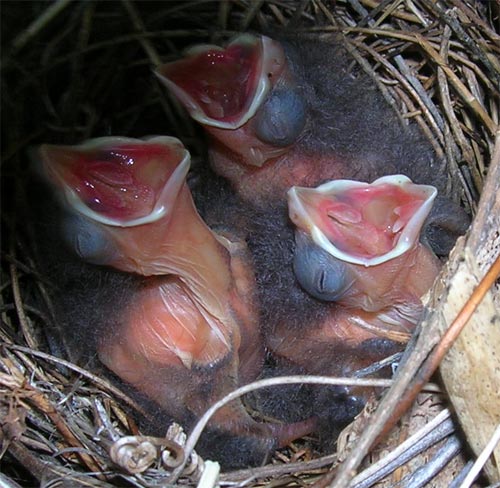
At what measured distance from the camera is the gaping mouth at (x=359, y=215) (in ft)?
4.38

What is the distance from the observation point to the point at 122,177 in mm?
1281

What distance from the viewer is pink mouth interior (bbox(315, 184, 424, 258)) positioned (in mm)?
1343

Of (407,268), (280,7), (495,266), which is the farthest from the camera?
(280,7)

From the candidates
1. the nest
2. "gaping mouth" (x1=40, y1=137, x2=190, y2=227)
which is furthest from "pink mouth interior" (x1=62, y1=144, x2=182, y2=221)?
the nest

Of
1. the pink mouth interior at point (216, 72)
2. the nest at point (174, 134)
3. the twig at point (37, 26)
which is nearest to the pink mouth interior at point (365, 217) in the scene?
the nest at point (174, 134)

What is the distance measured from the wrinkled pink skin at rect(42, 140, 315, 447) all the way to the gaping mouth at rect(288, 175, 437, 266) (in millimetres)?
225

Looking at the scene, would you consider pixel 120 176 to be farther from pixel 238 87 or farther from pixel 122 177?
pixel 238 87

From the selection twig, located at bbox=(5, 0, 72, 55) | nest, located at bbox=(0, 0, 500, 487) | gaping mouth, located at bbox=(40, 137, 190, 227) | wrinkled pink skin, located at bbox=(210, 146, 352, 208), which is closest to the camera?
twig, located at bbox=(5, 0, 72, 55)

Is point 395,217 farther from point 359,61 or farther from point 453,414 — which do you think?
point 359,61

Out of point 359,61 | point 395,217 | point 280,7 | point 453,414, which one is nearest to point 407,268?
point 395,217

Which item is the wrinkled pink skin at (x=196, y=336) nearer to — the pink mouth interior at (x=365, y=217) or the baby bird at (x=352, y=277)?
the baby bird at (x=352, y=277)

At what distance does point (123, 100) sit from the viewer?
1.64 m

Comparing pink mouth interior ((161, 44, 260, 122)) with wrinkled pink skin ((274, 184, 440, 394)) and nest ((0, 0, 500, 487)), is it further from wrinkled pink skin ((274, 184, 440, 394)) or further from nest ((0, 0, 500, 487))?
wrinkled pink skin ((274, 184, 440, 394))

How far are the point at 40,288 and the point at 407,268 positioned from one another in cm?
70
